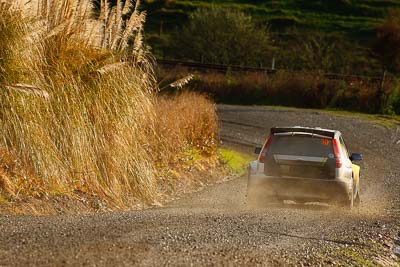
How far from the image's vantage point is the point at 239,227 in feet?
43.3

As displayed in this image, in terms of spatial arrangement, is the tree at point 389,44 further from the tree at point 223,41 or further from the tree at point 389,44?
the tree at point 223,41

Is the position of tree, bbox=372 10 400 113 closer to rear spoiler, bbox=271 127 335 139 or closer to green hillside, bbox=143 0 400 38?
green hillside, bbox=143 0 400 38

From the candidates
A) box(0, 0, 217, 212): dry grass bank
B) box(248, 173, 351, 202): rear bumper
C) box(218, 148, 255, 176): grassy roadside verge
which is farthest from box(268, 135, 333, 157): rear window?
box(218, 148, 255, 176): grassy roadside verge

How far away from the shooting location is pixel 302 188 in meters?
17.5

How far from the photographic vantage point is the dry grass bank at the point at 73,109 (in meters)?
15.0

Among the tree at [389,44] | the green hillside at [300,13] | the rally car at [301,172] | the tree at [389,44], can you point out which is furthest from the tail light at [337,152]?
the green hillside at [300,13]

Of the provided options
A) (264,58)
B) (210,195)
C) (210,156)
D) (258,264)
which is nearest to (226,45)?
(264,58)

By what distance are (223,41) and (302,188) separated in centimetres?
5183

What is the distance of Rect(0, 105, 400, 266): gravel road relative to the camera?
10.0 meters

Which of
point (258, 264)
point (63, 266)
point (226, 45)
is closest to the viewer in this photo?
point (63, 266)

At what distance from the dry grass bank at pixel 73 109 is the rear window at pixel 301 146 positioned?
2154mm

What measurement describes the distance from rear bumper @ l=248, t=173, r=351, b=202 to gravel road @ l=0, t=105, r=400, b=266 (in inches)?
12.3

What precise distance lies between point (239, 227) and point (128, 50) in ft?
19.7

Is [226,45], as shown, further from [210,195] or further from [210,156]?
[210,195]
